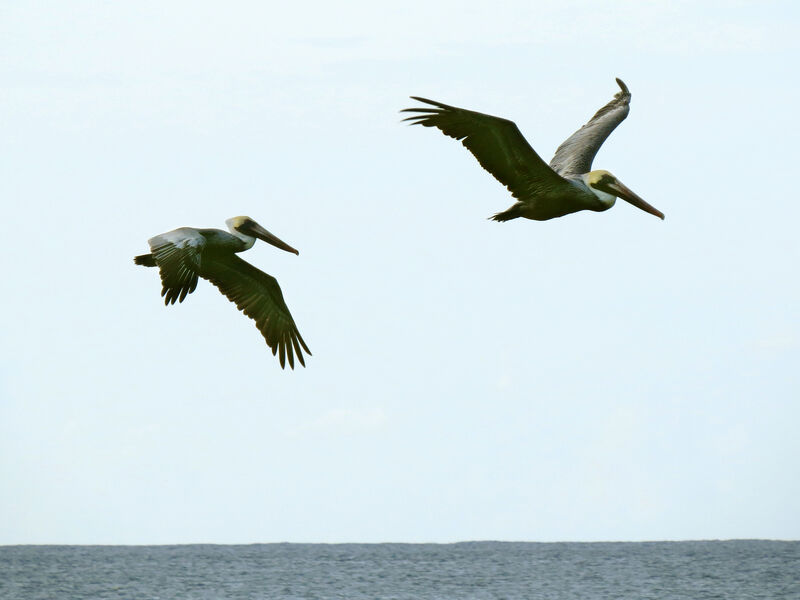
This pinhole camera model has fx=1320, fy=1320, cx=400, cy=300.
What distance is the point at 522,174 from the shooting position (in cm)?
1194


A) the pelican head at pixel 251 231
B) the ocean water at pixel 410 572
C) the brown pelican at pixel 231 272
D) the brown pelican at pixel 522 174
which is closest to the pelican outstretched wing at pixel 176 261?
the brown pelican at pixel 231 272

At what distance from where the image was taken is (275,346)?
14.2 metres

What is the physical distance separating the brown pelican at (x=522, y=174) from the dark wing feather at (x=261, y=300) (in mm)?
2971

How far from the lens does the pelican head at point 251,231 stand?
12.9m

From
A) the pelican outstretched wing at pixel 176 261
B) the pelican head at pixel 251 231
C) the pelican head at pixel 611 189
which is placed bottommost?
the pelican outstretched wing at pixel 176 261

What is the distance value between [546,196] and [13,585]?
43670 mm

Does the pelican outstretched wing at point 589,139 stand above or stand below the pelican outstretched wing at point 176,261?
above

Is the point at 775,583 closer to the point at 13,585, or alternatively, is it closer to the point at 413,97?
the point at 13,585

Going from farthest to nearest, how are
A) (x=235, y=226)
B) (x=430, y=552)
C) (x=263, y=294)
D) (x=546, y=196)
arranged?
1. (x=430, y=552)
2. (x=263, y=294)
3. (x=235, y=226)
4. (x=546, y=196)

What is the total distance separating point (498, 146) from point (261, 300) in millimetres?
3567

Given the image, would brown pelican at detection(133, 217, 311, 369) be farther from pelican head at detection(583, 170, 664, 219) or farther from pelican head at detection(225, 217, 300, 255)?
pelican head at detection(583, 170, 664, 219)

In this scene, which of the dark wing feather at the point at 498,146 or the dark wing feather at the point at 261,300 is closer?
the dark wing feather at the point at 498,146

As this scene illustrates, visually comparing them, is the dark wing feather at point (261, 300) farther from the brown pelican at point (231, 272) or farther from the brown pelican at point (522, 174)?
the brown pelican at point (522, 174)

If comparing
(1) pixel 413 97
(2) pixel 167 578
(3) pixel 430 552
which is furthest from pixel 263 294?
(3) pixel 430 552
